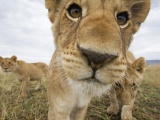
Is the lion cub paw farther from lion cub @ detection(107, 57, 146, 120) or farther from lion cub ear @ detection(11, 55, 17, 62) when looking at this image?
lion cub ear @ detection(11, 55, 17, 62)

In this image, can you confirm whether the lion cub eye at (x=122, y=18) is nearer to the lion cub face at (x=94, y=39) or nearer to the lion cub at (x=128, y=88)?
the lion cub face at (x=94, y=39)

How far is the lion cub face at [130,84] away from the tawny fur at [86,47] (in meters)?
0.58

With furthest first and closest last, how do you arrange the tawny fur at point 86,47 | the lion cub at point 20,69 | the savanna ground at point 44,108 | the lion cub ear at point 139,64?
1. the lion cub at point 20,69
2. the savanna ground at point 44,108
3. the lion cub ear at point 139,64
4. the tawny fur at point 86,47

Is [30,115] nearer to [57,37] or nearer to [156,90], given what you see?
[57,37]

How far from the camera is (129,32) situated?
9.61ft

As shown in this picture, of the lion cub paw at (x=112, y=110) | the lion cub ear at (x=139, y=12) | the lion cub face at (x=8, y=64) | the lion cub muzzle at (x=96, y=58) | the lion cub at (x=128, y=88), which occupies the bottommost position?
the lion cub paw at (x=112, y=110)

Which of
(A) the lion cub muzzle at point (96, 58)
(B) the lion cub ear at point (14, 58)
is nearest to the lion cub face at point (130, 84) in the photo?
(A) the lion cub muzzle at point (96, 58)

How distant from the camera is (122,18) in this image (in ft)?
9.05

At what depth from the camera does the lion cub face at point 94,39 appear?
6.06 feet

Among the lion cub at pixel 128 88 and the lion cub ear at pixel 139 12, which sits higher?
the lion cub ear at pixel 139 12

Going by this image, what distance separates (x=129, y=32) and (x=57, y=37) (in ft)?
2.74

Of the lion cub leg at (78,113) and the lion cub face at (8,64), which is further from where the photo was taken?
the lion cub face at (8,64)

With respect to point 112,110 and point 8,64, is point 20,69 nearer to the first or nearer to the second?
point 8,64

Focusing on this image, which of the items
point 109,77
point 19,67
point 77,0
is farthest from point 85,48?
point 19,67
